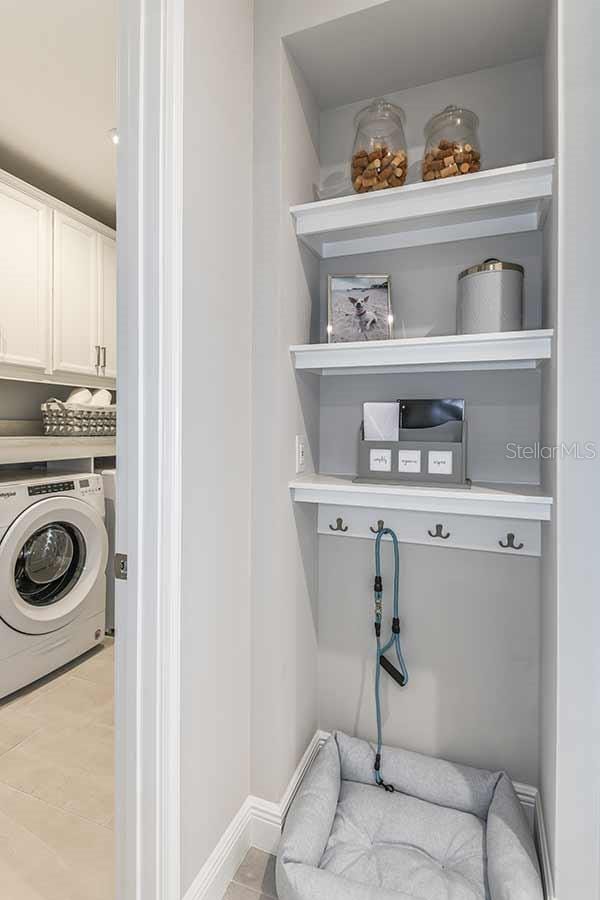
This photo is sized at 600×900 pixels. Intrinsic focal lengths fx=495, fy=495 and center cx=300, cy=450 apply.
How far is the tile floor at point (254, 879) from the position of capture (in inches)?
50.9

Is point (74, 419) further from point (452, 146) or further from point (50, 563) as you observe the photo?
point (452, 146)

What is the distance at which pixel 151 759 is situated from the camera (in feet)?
3.47

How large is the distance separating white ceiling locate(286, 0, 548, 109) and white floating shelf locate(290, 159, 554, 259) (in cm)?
43

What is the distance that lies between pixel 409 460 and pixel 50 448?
6.46 ft

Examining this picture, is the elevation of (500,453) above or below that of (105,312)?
below

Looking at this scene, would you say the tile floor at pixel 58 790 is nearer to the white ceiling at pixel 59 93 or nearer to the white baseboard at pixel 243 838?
the white baseboard at pixel 243 838

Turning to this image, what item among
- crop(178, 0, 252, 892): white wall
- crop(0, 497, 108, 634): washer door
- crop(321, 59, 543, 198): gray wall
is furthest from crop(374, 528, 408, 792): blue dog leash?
crop(0, 497, 108, 634): washer door

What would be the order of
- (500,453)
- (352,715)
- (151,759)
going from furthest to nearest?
(352,715), (500,453), (151,759)

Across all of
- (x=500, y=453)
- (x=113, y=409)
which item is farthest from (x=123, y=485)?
(x=113, y=409)

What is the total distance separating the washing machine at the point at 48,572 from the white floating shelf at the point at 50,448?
0.11 meters

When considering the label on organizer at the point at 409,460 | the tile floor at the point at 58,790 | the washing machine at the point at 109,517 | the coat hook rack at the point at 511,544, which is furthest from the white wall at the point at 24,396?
the coat hook rack at the point at 511,544

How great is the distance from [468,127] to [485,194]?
0.25 m

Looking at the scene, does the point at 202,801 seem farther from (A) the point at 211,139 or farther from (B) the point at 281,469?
(A) the point at 211,139

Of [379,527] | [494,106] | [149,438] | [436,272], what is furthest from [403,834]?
[494,106]
